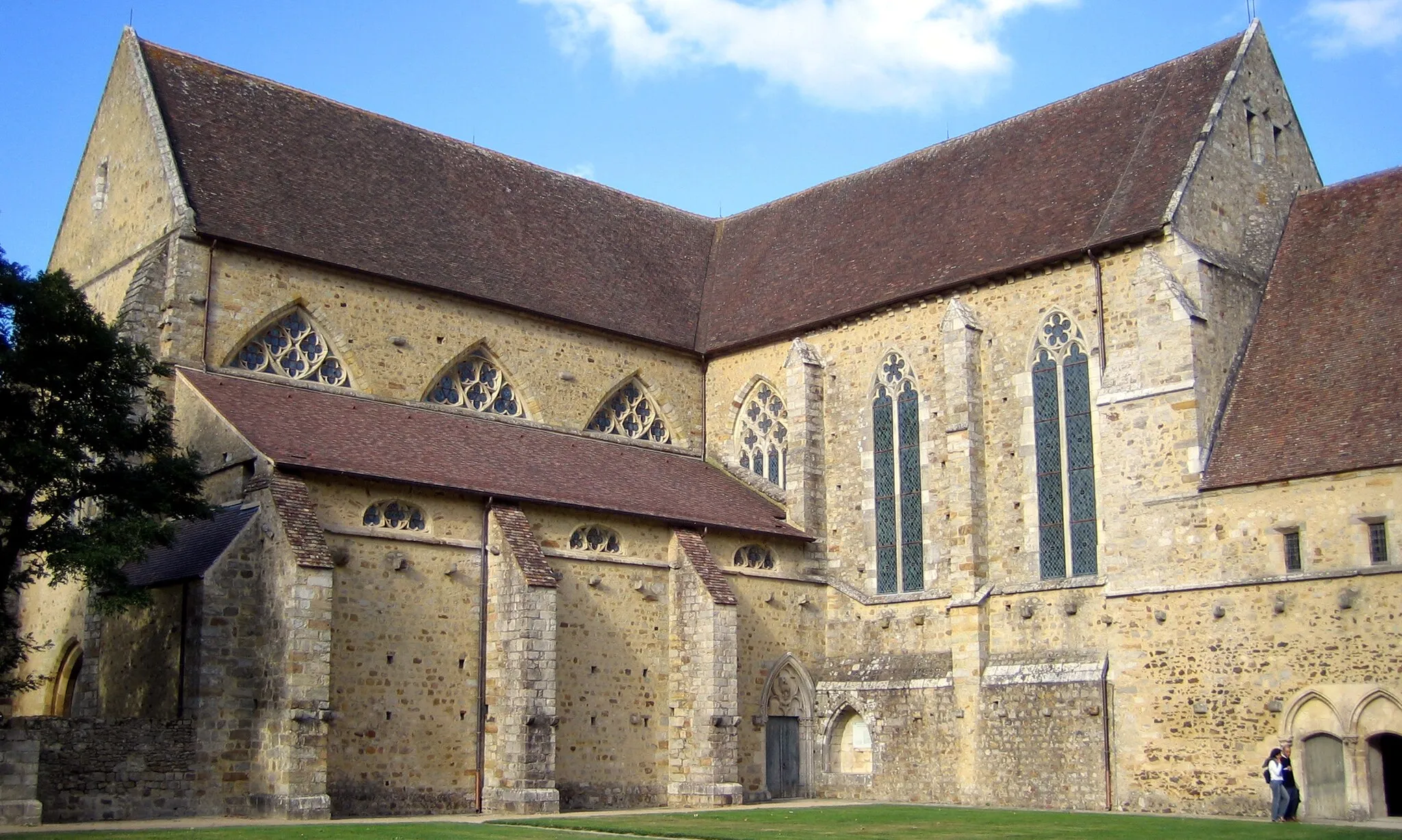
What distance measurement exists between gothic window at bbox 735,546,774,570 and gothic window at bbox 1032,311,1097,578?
5829 millimetres

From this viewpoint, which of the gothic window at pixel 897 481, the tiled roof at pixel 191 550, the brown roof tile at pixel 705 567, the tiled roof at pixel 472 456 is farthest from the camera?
the gothic window at pixel 897 481

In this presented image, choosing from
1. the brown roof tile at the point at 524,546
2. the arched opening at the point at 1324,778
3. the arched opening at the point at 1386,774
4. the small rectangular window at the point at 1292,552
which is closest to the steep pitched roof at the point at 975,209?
the small rectangular window at the point at 1292,552

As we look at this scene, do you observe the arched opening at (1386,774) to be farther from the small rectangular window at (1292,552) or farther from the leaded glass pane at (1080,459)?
the leaded glass pane at (1080,459)

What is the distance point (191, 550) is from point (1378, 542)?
18.5m

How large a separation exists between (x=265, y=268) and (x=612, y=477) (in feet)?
25.4

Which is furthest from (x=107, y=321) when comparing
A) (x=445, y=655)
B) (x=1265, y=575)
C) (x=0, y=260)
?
(x=1265, y=575)

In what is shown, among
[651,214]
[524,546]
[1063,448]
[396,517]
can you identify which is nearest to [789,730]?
[524,546]

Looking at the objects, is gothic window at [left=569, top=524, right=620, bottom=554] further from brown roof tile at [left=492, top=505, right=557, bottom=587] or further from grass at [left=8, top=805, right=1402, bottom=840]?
grass at [left=8, top=805, right=1402, bottom=840]

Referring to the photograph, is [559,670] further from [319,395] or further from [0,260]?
[0,260]

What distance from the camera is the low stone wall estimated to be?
18562 mm

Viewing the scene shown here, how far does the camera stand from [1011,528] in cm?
2659

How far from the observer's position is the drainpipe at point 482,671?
24.0 m

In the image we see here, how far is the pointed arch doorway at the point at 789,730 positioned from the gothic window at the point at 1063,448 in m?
5.87

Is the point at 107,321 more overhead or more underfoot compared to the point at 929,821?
more overhead
